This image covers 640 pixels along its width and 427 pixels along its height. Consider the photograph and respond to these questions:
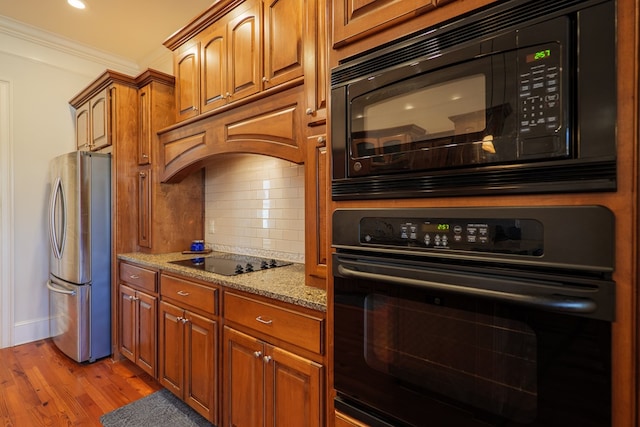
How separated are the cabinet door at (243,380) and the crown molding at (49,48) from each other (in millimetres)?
3452

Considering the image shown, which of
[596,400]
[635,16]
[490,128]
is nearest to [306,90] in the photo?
[490,128]

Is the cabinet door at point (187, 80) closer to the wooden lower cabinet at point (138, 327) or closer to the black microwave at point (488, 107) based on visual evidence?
the wooden lower cabinet at point (138, 327)

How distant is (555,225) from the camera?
2.24 feet

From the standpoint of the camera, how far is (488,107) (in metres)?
0.77

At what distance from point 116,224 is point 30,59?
1936mm

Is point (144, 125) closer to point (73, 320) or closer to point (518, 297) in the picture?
point (73, 320)

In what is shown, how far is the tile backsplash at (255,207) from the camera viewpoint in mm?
2311

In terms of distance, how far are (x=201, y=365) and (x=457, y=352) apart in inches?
61.6

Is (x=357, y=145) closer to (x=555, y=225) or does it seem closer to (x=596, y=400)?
(x=555, y=225)

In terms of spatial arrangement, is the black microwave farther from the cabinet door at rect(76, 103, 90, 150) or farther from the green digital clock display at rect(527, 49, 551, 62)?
the cabinet door at rect(76, 103, 90, 150)

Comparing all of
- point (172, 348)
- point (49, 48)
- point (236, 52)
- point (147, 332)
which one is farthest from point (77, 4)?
point (172, 348)

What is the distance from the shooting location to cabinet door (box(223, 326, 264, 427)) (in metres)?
1.55

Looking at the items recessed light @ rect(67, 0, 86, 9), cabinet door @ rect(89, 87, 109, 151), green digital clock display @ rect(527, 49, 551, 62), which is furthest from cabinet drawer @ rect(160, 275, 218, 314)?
recessed light @ rect(67, 0, 86, 9)

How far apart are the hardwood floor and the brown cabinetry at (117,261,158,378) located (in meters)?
0.17
